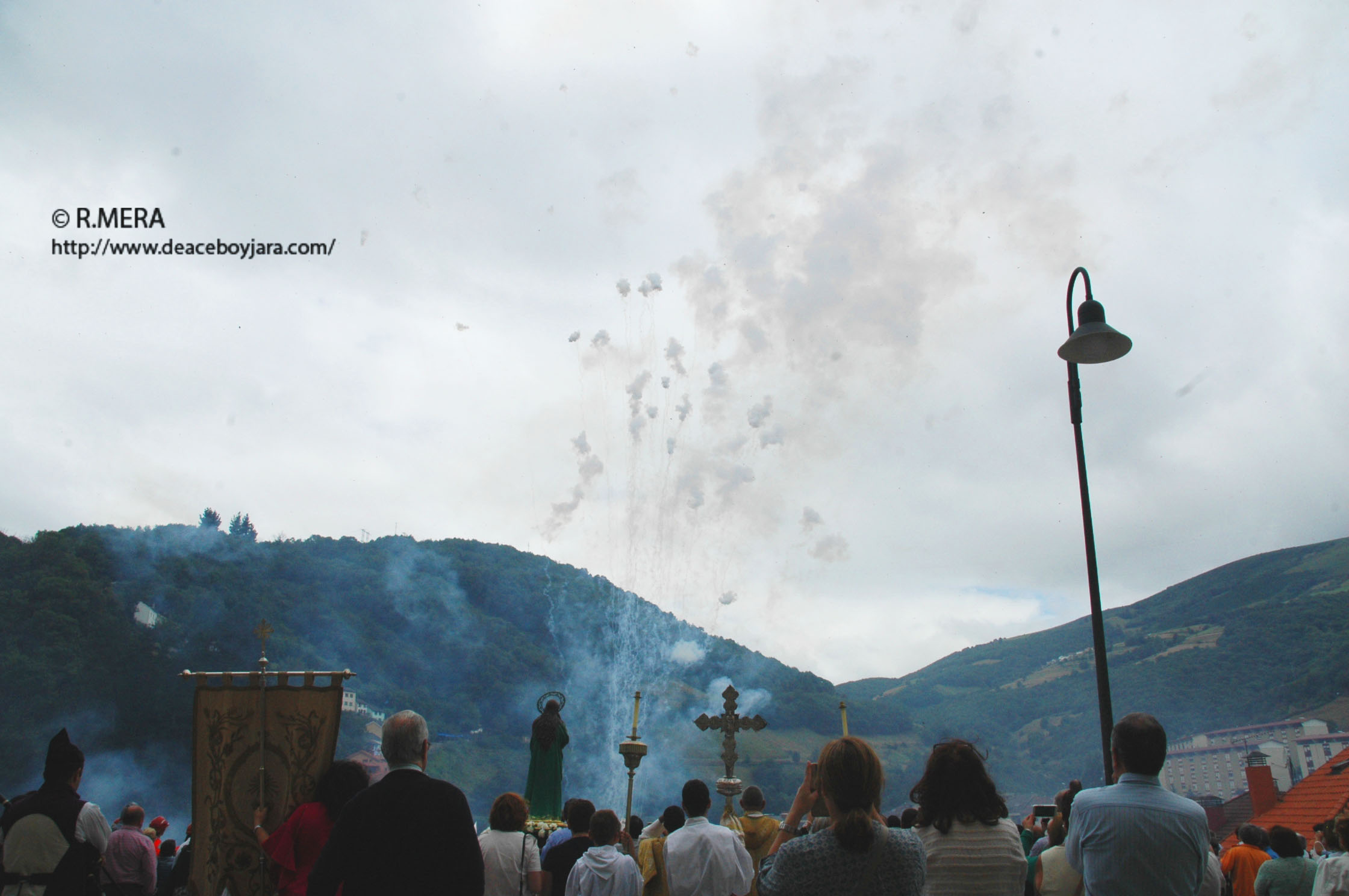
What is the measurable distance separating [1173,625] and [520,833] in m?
224

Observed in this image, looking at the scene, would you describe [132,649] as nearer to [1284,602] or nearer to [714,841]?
[714,841]

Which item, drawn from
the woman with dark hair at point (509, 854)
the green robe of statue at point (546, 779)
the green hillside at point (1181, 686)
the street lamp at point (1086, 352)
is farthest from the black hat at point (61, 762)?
the green hillside at point (1181, 686)

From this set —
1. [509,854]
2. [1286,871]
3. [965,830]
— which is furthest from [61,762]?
[1286,871]

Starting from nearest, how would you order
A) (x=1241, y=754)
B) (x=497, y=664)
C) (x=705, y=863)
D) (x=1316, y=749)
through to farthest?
1. (x=705, y=863)
2. (x=1316, y=749)
3. (x=1241, y=754)
4. (x=497, y=664)

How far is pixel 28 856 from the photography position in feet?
19.2

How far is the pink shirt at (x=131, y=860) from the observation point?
9055 mm

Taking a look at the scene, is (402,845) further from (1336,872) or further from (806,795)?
(1336,872)

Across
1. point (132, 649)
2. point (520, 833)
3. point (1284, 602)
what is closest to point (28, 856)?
point (520, 833)

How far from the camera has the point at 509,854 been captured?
21.8 feet

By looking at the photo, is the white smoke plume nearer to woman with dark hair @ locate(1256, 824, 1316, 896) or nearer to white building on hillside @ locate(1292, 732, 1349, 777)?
white building on hillside @ locate(1292, 732, 1349, 777)

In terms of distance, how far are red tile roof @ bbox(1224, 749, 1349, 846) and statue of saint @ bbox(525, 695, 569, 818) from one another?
2117cm

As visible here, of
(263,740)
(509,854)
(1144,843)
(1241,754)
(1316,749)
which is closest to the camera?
(1144,843)

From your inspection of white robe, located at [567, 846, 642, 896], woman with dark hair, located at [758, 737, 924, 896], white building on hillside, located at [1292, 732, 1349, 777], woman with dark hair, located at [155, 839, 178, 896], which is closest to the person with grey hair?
woman with dark hair, located at [155, 839, 178, 896]

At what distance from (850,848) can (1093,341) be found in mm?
7056
